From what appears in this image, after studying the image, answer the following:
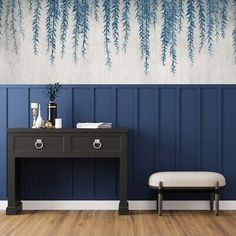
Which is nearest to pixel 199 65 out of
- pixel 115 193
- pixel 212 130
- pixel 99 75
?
pixel 212 130

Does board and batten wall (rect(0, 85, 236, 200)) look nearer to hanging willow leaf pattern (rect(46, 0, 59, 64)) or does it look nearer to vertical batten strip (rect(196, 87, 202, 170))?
vertical batten strip (rect(196, 87, 202, 170))

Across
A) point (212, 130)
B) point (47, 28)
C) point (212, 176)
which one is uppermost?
point (47, 28)

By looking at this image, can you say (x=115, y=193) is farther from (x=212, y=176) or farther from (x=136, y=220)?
(x=212, y=176)

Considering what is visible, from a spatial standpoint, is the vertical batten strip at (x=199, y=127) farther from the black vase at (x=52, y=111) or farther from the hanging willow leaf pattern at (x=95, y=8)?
the black vase at (x=52, y=111)

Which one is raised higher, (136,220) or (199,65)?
(199,65)

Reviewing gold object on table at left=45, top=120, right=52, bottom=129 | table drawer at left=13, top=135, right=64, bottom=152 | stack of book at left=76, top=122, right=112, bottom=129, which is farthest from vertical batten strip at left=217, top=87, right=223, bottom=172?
gold object on table at left=45, top=120, right=52, bottom=129

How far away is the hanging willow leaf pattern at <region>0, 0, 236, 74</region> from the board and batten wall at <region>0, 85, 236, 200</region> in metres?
0.39

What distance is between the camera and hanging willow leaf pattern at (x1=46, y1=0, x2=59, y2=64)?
5043 mm

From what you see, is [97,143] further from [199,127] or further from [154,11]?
[154,11]

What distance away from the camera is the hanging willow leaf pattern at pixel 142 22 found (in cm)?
502

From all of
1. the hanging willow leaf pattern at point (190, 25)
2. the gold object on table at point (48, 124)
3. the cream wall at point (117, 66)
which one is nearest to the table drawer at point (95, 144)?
the gold object on table at point (48, 124)

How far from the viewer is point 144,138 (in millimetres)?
4867

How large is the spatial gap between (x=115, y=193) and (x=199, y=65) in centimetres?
168

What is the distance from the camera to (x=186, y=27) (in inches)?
198
